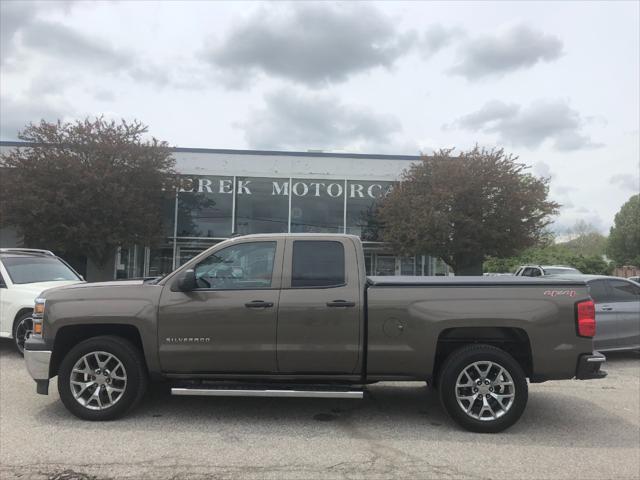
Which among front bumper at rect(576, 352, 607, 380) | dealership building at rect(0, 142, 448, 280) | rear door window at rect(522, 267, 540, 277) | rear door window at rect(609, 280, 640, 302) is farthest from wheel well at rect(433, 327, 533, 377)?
dealership building at rect(0, 142, 448, 280)

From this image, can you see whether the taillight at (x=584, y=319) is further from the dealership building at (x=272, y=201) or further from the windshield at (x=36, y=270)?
the dealership building at (x=272, y=201)

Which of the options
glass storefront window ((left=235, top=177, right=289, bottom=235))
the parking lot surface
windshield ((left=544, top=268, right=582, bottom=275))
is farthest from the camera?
glass storefront window ((left=235, top=177, right=289, bottom=235))

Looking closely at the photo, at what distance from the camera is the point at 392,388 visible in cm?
697

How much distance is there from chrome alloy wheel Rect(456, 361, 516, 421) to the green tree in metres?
47.4

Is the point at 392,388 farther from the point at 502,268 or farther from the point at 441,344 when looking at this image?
the point at 502,268

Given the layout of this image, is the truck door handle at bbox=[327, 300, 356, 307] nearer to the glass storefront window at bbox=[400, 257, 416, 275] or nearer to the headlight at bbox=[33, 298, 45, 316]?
the headlight at bbox=[33, 298, 45, 316]

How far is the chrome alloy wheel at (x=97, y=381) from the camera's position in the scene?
17.5ft

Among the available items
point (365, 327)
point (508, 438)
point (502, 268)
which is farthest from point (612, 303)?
point (502, 268)

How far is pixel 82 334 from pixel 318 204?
1420 centimetres

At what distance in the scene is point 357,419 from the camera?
561 centimetres

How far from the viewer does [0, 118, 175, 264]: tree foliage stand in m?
15.2

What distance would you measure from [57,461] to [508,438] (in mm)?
4046

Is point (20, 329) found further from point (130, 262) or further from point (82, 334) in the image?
point (130, 262)

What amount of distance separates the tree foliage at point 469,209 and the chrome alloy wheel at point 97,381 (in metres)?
11.9
